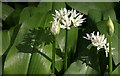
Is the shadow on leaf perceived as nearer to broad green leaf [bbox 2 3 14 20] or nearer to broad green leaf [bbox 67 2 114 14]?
broad green leaf [bbox 67 2 114 14]

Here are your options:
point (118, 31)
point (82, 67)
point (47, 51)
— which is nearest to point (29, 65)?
point (47, 51)

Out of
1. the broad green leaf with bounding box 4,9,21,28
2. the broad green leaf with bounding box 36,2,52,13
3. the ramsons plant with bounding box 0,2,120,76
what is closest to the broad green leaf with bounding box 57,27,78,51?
the ramsons plant with bounding box 0,2,120,76

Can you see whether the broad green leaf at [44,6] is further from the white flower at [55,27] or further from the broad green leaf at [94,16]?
the white flower at [55,27]

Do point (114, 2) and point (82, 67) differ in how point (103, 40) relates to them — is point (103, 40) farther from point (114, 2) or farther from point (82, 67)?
point (114, 2)

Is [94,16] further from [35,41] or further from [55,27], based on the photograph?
[55,27]

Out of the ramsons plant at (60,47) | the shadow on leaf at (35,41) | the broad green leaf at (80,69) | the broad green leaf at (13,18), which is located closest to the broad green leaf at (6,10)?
the broad green leaf at (13,18)

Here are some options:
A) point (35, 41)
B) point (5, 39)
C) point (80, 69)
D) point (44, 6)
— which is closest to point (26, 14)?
point (44, 6)
